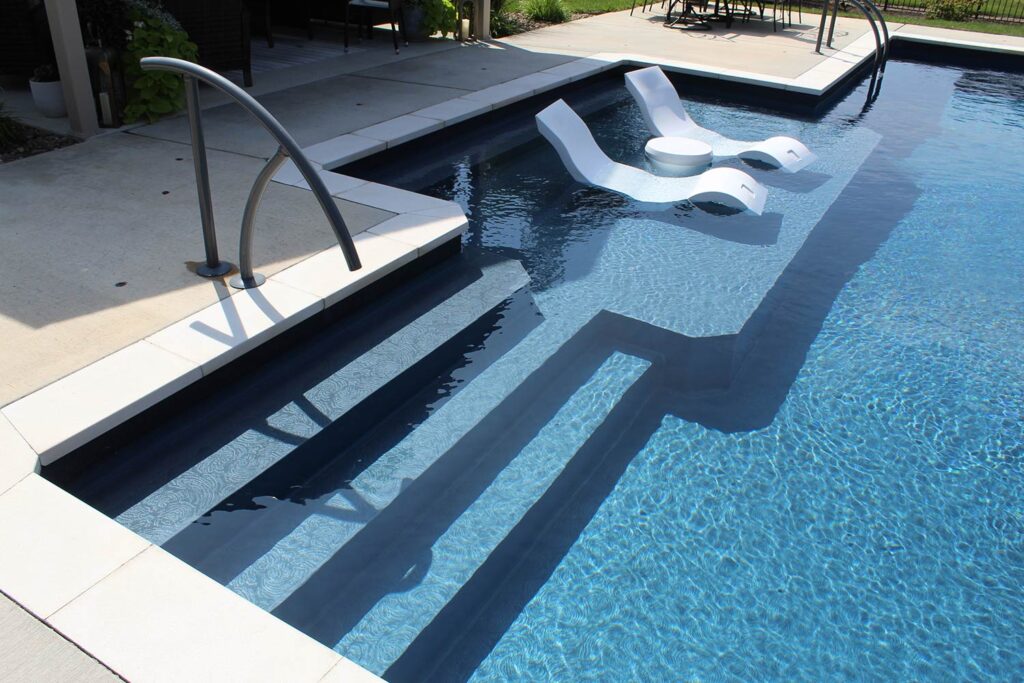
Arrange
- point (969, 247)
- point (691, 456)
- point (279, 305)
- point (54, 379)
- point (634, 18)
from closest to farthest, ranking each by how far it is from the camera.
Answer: point (54, 379), point (691, 456), point (279, 305), point (969, 247), point (634, 18)

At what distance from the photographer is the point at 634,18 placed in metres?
14.0

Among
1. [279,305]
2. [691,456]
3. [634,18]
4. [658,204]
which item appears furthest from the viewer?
[634,18]

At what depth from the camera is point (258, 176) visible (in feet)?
12.7

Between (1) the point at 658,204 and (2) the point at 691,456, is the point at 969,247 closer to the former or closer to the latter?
(1) the point at 658,204

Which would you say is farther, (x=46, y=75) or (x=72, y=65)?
(x=46, y=75)

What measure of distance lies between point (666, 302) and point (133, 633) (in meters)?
3.51

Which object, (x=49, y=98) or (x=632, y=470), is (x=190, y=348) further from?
(x=49, y=98)

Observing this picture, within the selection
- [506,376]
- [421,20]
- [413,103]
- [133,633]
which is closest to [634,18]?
[421,20]

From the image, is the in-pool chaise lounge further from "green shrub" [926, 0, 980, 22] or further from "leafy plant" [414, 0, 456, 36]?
"green shrub" [926, 0, 980, 22]

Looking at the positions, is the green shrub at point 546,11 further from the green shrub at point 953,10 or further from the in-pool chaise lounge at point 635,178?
the green shrub at point 953,10

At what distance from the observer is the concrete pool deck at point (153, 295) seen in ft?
7.78

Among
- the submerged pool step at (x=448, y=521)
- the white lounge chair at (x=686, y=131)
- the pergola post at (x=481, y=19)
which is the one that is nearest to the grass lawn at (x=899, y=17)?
the pergola post at (x=481, y=19)

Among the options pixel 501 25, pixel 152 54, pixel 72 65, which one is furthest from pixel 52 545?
pixel 501 25

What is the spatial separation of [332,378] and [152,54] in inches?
153
